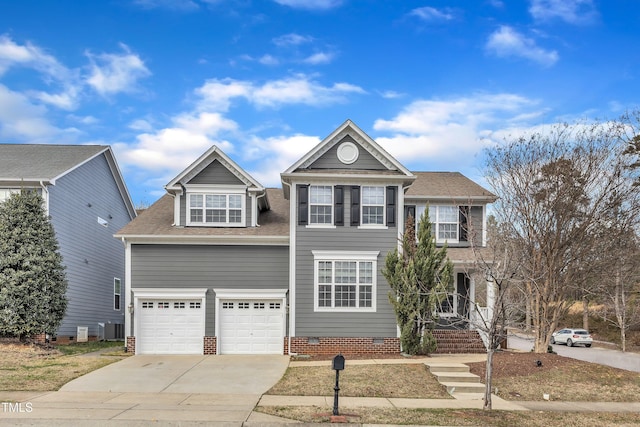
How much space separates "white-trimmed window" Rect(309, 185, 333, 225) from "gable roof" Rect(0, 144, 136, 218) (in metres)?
10.0

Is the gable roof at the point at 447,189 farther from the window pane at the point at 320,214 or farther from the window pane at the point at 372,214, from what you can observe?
the window pane at the point at 320,214

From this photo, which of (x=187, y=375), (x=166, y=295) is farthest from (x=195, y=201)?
(x=187, y=375)

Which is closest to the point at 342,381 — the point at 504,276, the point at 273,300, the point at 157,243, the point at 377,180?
the point at 504,276

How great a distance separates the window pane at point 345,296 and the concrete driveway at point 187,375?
8.79 feet

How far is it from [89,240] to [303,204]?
11620 millimetres

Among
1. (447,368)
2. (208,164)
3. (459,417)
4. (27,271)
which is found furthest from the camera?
(208,164)

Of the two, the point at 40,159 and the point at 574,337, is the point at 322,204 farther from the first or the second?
the point at 574,337

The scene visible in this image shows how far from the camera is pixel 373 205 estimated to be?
67.4 ft

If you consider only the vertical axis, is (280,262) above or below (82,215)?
below

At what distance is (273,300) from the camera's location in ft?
68.2

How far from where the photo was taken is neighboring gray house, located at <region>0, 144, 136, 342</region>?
22578 mm

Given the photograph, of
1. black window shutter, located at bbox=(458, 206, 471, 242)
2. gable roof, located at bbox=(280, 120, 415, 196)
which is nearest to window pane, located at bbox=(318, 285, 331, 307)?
gable roof, located at bbox=(280, 120, 415, 196)

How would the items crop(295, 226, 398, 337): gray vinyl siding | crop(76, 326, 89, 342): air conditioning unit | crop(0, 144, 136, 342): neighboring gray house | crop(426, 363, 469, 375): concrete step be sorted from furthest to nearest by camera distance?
crop(76, 326, 89, 342): air conditioning unit < crop(0, 144, 136, 342): neighboring gray house < crop(295, 226, 398, 337): gray vinyl siding < crop(426, 363, 469, 375): concrete step

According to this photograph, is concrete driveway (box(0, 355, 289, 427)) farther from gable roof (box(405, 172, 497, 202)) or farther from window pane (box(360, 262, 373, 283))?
gable roof (box(405, 172, 497, 202))
